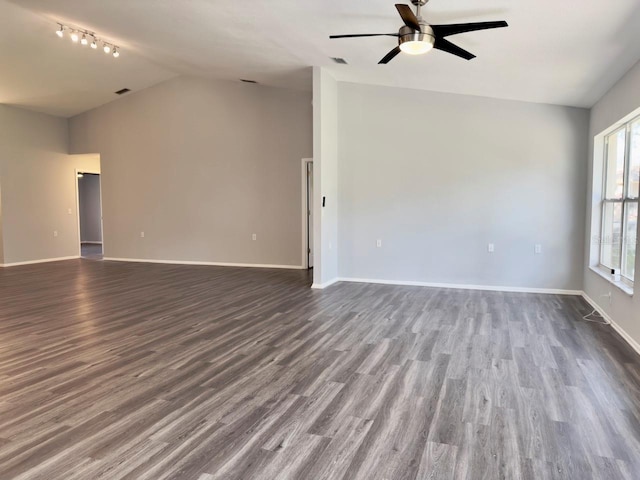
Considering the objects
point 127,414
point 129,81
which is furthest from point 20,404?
point 129,81

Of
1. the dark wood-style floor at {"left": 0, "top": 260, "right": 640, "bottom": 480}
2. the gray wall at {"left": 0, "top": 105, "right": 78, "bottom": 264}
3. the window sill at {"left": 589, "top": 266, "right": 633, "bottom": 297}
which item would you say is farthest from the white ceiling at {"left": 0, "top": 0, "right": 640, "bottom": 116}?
the dark wood-style floor at {"left": 0, "top": 260, "right": 640, "bottom": 480}

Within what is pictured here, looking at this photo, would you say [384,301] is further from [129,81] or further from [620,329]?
[129,81]

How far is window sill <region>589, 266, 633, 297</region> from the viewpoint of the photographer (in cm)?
384

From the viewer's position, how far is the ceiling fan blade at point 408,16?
2.86 meters

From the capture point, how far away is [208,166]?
27.8 feet

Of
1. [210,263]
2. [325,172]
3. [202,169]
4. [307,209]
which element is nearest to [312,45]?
[325,172]

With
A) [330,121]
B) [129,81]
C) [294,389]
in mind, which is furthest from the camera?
[129,81]

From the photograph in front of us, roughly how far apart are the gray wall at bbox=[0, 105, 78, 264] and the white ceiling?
1.04 metres

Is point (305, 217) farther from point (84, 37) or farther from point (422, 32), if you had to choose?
point (422, 32)

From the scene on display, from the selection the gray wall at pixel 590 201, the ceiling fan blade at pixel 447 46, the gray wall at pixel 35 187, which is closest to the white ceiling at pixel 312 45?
the gray wall at pixel 590 201

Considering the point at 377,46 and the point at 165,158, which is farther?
the point at 165,158

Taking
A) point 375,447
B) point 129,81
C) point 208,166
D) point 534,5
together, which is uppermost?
point 129,81

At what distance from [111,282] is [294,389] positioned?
16.5 ft

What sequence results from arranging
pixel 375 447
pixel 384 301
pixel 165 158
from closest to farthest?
pixel 375 447
pixel 384 301
pixel 165 158
